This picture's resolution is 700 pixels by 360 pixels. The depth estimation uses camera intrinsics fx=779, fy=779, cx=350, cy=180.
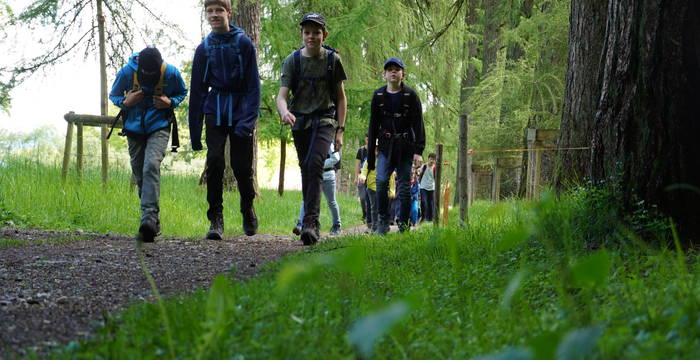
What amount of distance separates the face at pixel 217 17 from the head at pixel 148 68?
62 cm

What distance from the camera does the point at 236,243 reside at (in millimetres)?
7754

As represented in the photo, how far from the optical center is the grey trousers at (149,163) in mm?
7665

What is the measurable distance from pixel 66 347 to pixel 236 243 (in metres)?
4.91

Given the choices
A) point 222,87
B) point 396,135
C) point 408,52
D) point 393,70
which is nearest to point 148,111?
point 222,87

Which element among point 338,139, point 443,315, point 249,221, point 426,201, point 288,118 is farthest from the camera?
point 426,201

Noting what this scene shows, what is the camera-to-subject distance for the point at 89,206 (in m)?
10.8

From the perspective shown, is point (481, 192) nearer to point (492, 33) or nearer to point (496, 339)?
point (492, 33)

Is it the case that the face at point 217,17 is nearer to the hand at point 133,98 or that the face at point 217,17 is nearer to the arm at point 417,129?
the hand at point 133,98

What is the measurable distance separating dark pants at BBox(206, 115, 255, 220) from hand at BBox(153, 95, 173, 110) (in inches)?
16.5

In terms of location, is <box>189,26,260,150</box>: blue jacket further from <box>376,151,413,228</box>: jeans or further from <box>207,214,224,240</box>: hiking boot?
<box>376,151,413,228</box>: jeans

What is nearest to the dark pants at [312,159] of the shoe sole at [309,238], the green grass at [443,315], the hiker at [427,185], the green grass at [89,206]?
the shoe sole at [309,238]

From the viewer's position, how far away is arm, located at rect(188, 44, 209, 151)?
7.71 metres

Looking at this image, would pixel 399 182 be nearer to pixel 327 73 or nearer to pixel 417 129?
pixel 417 129

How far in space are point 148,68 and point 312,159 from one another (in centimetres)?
186
